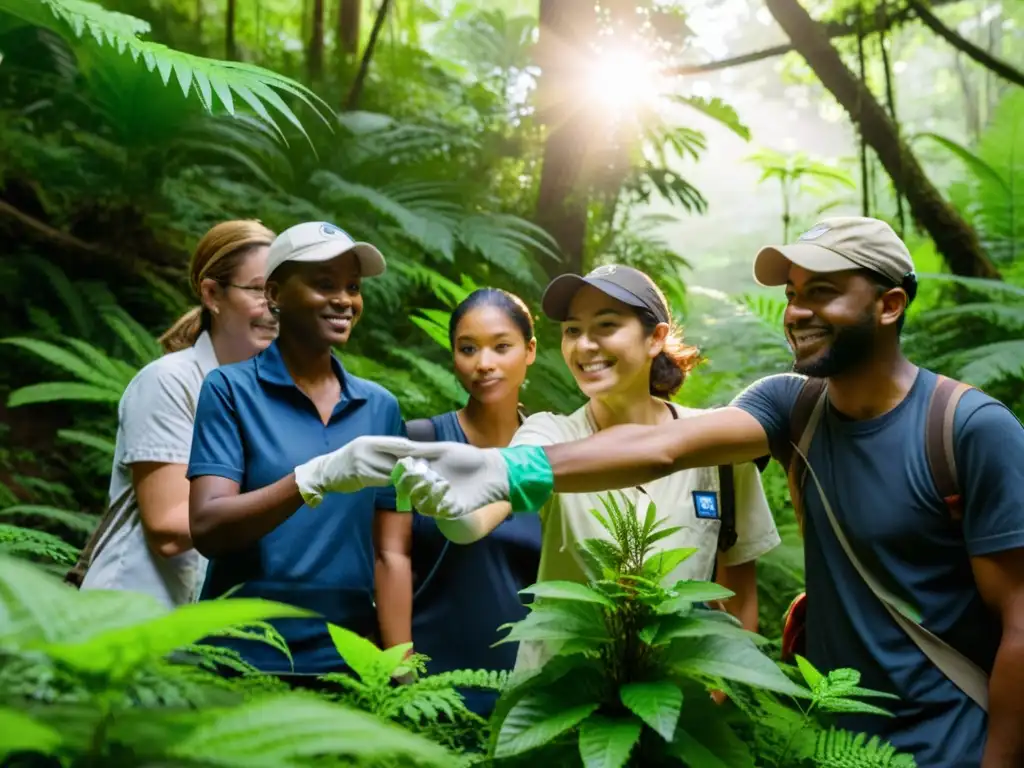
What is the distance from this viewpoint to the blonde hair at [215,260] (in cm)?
289

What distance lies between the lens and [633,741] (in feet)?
4.19

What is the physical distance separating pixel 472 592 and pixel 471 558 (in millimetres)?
109

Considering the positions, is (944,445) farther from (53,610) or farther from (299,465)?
(53,610)

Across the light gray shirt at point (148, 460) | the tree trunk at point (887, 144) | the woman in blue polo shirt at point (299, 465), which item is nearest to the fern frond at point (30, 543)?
the light gray shirt at point (148, 460)

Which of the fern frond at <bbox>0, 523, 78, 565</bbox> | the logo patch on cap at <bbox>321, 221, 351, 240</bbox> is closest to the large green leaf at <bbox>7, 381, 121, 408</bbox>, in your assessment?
the fern frond at <bbox>0, 523, 78, 565</bbox>

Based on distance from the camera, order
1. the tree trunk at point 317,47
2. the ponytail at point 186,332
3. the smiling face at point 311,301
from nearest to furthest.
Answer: the smiling face at point 311,301, the ponytail at point 186,332, the tree trunk at point 317,47

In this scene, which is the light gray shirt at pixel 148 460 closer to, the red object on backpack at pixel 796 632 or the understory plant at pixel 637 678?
the understory plant at pixel 637 678

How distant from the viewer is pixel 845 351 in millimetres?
2191

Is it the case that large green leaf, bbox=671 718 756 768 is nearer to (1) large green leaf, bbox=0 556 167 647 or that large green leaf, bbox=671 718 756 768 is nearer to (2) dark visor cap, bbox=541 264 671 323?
(1) large green leaf, bbox=0 556 167 647

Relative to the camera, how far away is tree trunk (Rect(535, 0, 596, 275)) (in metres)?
5.80

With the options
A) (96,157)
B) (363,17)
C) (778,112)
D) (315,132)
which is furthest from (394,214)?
(778,112)

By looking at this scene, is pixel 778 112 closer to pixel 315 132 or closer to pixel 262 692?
pixel 315 132

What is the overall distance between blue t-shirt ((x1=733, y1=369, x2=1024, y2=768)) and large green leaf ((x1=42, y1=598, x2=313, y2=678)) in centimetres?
164

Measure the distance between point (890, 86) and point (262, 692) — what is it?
5793 millimetres
